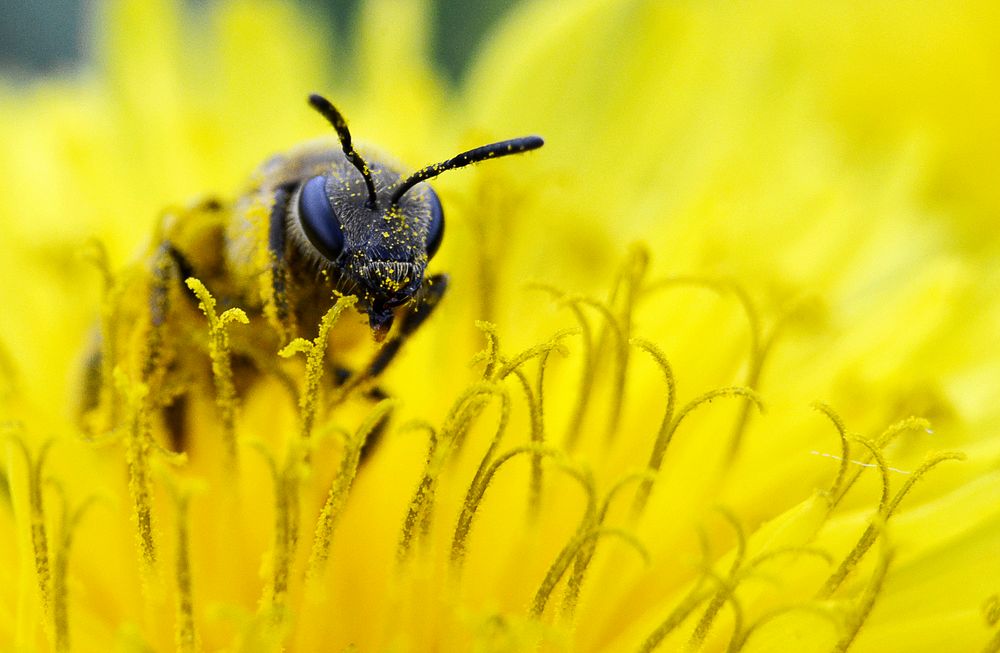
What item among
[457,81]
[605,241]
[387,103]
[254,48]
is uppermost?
[457,81]

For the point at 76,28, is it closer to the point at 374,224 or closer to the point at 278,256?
the point at 278,256

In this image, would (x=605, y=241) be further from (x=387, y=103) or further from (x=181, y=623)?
(x=181, y=623)

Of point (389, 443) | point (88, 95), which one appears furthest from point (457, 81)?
point (389, 443)

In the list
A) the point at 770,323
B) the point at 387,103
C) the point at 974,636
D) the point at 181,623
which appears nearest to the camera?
the point at 181,623

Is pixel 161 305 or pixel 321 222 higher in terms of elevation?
pixel 161 305

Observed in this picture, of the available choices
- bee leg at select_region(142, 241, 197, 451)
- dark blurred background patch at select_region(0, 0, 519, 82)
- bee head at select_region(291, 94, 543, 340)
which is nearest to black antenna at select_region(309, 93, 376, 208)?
bee head at select_region(291, 94, 543, 340)

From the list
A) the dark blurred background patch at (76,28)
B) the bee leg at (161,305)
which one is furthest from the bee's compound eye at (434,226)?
the dark blurred background patch at (76,28)

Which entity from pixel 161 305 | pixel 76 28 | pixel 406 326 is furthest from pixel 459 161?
pixel 76 28
